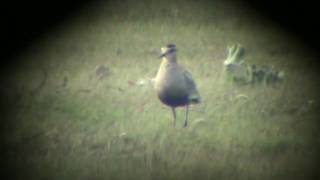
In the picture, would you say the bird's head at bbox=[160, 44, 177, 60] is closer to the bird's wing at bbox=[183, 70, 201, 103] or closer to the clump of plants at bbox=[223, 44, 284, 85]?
the bird's wing at bbox=[183, 70, 201, 103]

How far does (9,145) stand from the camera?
449 cm

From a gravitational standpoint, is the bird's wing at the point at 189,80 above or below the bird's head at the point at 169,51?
below

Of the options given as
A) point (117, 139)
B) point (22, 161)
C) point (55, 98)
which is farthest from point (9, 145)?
point (117, 139)

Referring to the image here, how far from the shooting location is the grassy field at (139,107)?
176 inches

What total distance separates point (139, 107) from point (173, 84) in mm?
266

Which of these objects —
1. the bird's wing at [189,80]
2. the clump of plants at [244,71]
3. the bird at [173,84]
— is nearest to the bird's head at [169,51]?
the bird at [173,84]

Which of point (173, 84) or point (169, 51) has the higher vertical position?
point (169, 51)

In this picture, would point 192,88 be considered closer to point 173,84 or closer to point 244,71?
point 173,84

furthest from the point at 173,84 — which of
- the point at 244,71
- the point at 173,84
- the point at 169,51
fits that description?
the point at 244,71

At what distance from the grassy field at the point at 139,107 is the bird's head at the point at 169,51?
33 mm

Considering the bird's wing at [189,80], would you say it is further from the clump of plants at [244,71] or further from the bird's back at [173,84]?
the clump of plants at [244,71]

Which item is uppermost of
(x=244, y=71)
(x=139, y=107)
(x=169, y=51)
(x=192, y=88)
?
(x=169, y=51)

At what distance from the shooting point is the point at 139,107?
14.8 feet

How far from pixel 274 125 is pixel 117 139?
3.34 ft
